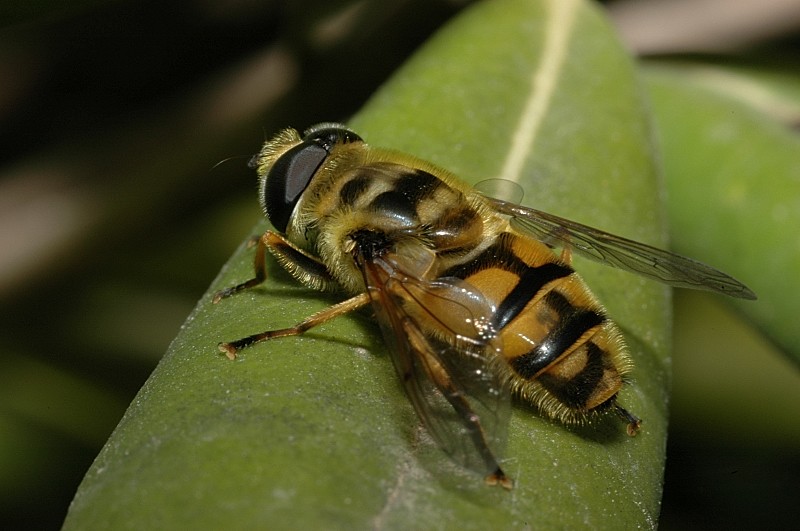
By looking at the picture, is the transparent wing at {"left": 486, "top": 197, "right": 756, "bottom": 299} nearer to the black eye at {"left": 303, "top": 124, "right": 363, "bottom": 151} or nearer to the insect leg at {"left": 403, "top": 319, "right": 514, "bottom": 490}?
the black eye at {"left": 303, "top": 124, "right": 363, "bottom": 151}

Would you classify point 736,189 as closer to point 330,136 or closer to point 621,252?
point 621,252

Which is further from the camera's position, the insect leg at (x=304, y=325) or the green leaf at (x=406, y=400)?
the insect leg at (x=304, y=325)

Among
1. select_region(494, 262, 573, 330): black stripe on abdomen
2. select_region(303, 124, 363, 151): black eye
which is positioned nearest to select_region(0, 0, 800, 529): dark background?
select_region(303, 124, 363, 151): black eye

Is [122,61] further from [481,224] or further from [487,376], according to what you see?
[487,376]

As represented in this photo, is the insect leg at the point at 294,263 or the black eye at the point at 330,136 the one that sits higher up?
the black eye at the point at 330,136

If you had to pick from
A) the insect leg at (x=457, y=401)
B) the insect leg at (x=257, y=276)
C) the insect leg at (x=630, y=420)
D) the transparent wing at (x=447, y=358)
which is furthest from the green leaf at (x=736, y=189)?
the insect leg at (x=257, y=276)

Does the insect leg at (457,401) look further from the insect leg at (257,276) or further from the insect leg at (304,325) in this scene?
the insect leg at (257,276)
